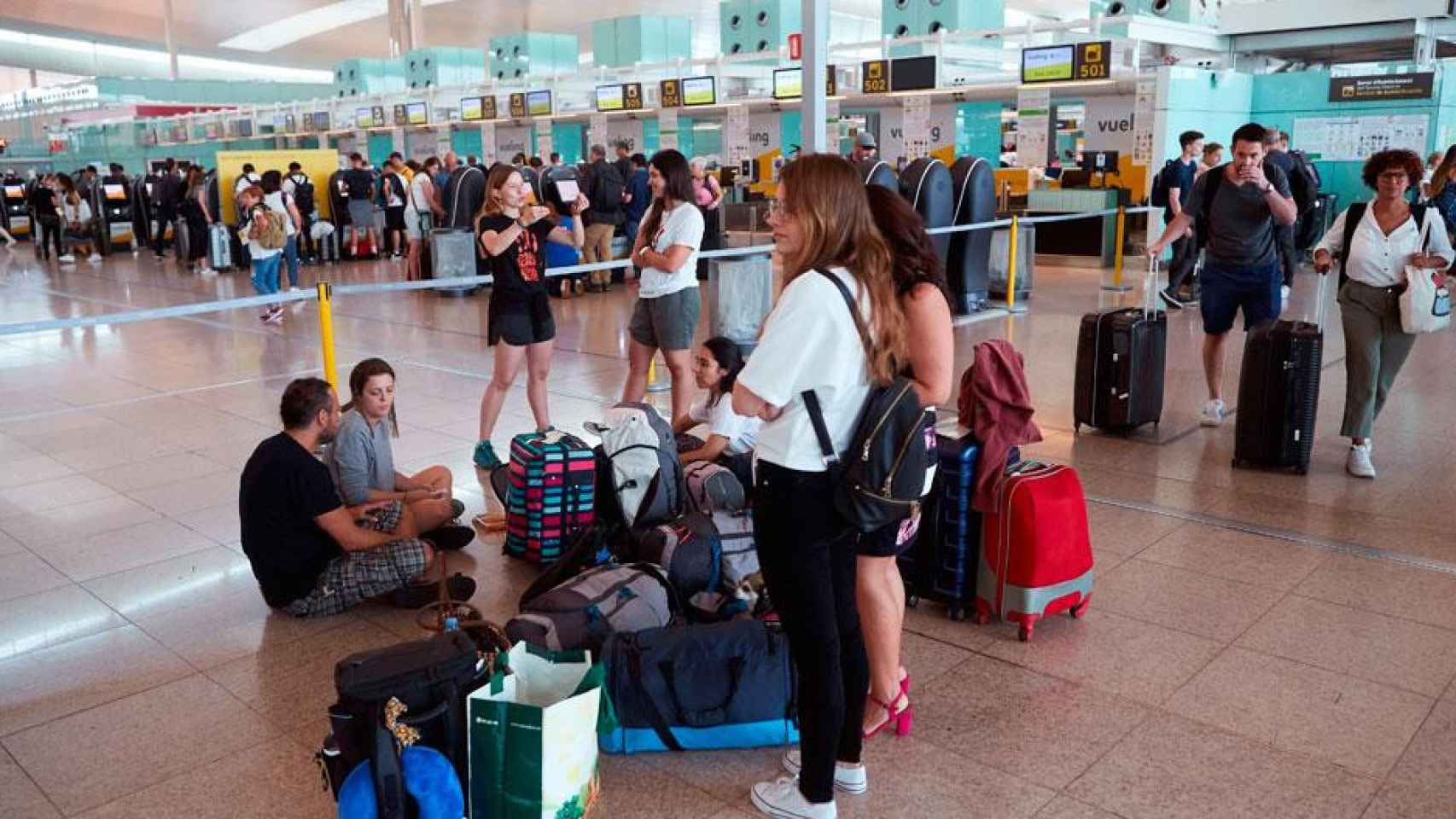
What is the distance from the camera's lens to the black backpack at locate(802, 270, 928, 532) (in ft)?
7.88

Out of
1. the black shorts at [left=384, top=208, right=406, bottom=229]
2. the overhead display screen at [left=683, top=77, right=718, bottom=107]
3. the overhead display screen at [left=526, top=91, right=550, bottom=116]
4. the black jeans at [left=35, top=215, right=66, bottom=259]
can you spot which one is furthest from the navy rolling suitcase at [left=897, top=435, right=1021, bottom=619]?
the black jeans at [left=35, top=215, right=66, bottom=259]

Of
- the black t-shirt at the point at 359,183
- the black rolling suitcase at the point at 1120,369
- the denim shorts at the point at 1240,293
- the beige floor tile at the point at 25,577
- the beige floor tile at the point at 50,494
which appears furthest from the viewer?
the black t-shirt at the point at 359,183

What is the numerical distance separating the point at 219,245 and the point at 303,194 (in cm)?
144

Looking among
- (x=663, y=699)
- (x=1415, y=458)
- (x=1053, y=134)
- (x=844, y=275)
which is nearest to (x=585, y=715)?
(x=663, y=699)

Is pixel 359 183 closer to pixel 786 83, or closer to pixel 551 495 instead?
pixel 786 83

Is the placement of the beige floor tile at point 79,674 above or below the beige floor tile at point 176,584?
below

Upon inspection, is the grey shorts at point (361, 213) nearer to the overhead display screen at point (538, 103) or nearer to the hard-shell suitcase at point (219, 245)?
the hard-shell suitcase at point (219, 245)

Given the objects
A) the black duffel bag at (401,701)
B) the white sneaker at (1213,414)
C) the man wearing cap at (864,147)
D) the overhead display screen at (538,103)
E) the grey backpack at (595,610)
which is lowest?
the white sneaker at (1213,414)

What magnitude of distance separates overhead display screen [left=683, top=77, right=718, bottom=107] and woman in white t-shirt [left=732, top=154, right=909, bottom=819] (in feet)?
51.4

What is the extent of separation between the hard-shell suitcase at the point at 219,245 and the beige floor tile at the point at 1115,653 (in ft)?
52.5

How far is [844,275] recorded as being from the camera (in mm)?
2381

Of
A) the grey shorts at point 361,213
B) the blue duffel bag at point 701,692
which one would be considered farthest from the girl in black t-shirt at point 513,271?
the grey shorts at point 361,213

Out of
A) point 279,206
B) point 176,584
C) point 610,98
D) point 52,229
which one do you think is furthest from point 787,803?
point 52,229

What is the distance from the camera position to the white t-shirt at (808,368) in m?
2.33
